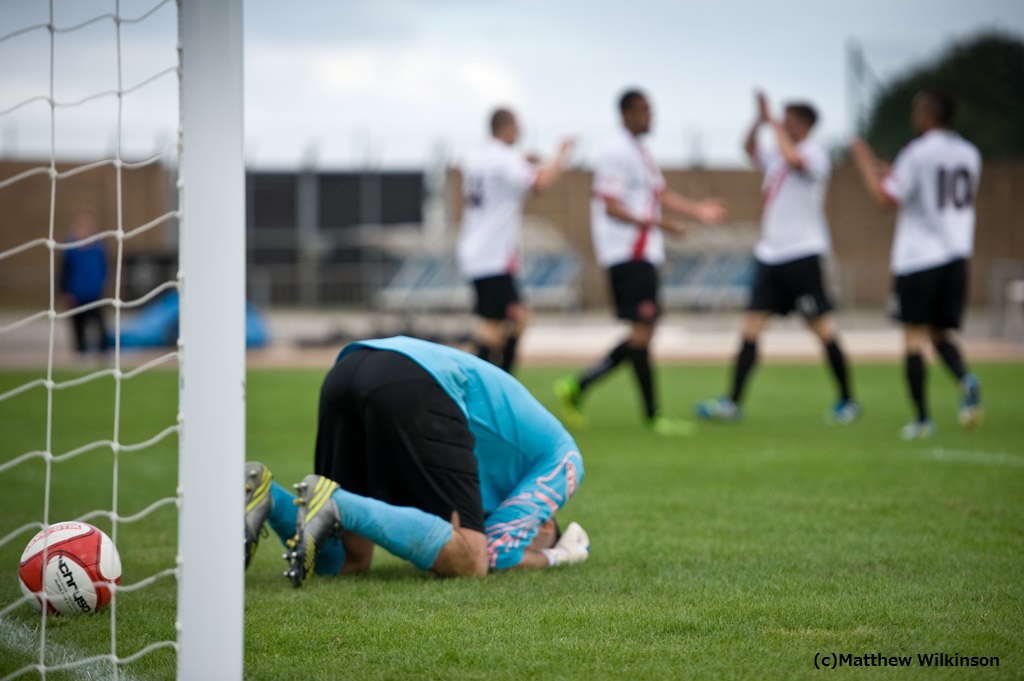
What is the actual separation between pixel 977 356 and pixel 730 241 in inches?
506

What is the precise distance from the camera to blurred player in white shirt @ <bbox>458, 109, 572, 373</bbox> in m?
9.48

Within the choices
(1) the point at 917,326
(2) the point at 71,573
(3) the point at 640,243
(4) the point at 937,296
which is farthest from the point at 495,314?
(2) the point at 71,573

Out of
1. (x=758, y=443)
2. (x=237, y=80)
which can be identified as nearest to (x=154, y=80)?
(x=237, y=80)

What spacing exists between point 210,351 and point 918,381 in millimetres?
6675

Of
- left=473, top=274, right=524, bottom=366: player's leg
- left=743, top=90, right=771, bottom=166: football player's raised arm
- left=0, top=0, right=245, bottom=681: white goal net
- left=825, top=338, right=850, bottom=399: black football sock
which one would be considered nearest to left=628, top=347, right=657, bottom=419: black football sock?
left=473, top=274, right=524, bottom=366: player's leg

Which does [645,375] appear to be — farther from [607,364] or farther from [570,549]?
[570,549]

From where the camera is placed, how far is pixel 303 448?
27.2 feet

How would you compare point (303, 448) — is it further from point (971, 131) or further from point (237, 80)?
point (971, 131)

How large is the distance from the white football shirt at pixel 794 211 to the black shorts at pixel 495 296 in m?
1.97

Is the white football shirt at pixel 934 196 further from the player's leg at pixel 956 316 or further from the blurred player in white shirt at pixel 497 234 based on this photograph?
the blurred player in white shirt at pixel 497 234

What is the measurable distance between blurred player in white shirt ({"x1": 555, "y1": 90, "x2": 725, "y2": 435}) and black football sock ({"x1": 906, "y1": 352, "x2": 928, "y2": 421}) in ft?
5.40

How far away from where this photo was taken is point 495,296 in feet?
31.5

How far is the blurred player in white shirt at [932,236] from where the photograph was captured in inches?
337

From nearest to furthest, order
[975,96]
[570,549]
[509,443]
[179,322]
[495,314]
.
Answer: [179,322], [509,443], [570,549], [495,314], [975,96]
